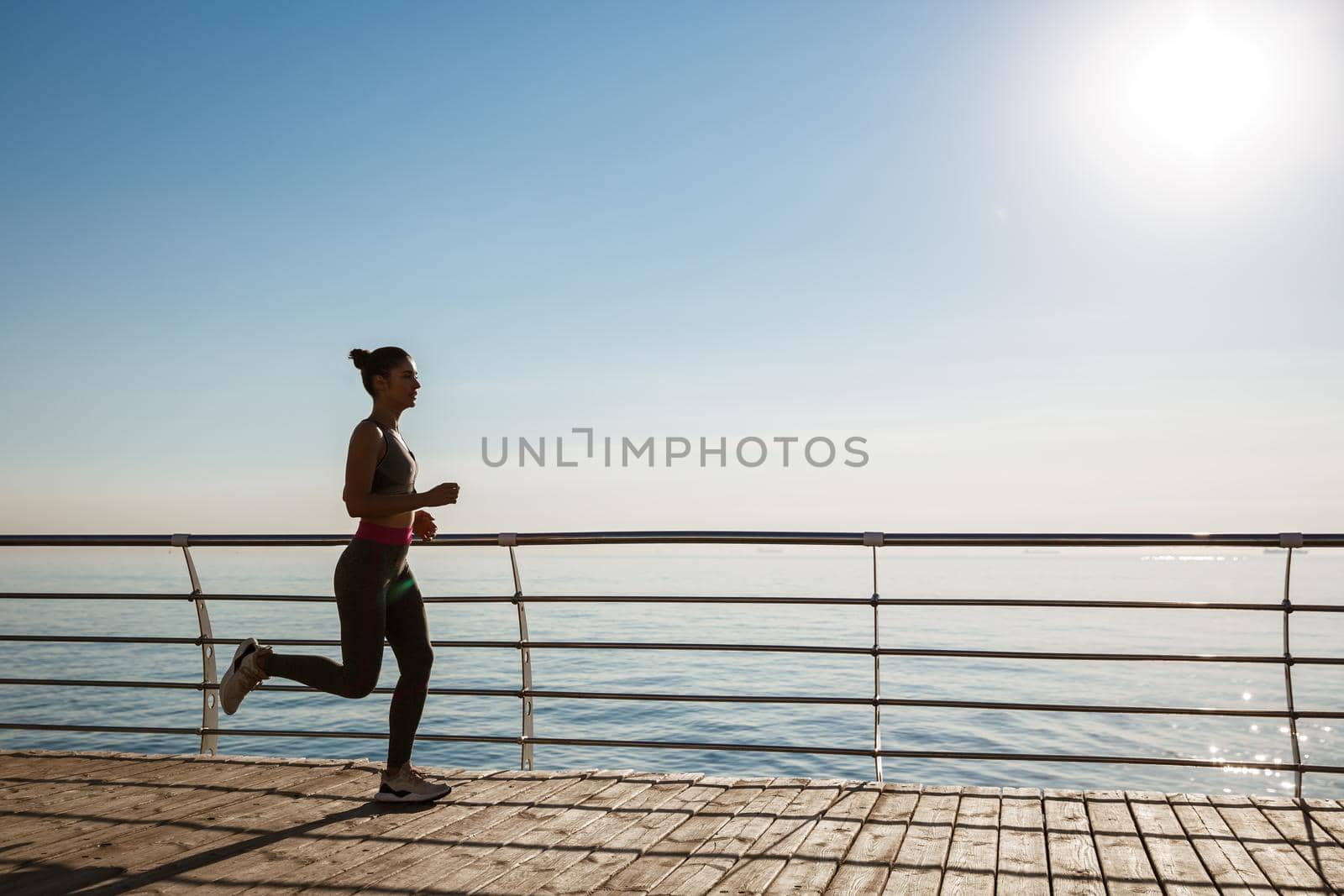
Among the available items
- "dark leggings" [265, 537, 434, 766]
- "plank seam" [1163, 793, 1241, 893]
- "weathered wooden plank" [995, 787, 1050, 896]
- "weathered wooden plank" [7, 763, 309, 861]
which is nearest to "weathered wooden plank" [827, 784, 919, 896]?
"weathered wooden plank" [995, 787, 1050, 896]

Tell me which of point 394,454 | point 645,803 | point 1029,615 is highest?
point 394,454

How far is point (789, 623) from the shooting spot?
→ 33.9 metres

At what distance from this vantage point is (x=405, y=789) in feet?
13.1

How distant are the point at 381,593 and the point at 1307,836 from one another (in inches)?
135

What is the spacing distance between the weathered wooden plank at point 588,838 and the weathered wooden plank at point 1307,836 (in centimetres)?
223

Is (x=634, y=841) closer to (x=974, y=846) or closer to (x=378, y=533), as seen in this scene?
(x=974, y=846)

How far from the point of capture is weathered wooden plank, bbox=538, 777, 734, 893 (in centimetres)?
300

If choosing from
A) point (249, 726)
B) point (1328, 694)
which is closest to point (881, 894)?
point (249, 726)

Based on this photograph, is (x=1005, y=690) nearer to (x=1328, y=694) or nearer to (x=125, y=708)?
(x=1328, y=694)

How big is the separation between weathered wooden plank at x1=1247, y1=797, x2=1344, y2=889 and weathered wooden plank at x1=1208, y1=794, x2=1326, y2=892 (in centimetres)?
2

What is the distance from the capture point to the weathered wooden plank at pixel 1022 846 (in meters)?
2.98

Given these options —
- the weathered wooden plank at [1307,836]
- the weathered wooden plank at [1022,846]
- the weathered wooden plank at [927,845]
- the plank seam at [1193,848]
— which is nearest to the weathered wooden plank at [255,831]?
the weathered wooden plank at [927,845]

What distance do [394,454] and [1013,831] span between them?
2642mm

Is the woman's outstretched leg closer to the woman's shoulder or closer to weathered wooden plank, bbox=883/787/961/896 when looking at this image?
the woman's shoulder
